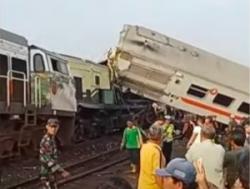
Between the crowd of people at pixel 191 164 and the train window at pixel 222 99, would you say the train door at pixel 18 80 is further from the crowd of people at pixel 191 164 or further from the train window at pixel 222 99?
the crowd of people at pixel 191 164

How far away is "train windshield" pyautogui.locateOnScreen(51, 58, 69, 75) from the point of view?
21.4m

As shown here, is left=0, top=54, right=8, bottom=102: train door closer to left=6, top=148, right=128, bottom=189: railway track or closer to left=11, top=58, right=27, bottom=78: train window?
left=11, top=58, right=27, bottom=78: train window

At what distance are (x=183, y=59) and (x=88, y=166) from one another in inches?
250

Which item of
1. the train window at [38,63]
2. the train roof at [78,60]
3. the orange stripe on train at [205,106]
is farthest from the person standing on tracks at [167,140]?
the train roof at [78,60]

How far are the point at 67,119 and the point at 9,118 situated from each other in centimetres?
517

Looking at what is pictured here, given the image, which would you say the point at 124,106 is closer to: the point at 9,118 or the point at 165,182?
the point at 9,118

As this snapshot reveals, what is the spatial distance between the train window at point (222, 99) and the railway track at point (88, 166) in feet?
12.0

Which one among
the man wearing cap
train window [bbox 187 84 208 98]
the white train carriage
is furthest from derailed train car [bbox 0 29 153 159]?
the man wearing cap

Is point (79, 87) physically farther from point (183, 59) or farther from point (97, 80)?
point (183, 59)

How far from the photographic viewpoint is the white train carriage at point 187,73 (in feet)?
75.9

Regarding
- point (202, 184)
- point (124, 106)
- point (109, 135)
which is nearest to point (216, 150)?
point (202, 184)

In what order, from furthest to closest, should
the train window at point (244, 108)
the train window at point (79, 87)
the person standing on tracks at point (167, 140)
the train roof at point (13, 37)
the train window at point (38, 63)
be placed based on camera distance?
the train window at point (79, 87) < the train window at point (244, 108) < the train window at point (38, 63) < the train roof at point (13, 37) < the person standing on tracks at point (167, 140)

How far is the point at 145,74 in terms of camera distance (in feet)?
77.6

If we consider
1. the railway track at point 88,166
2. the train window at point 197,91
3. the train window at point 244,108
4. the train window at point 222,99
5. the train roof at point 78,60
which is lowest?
the railway track at point 88,166
